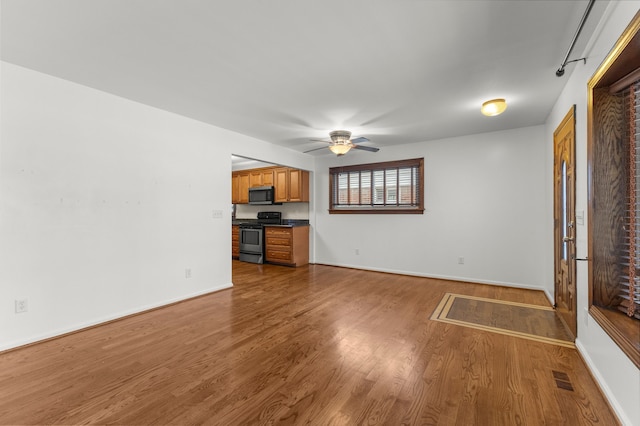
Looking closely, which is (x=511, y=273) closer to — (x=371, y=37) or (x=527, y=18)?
(x=527, y=18)

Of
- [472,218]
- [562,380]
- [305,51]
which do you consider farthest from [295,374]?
[472,218]

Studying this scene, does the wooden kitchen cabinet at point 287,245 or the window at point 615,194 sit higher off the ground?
the window at point 615,194

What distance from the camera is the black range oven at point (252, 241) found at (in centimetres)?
658

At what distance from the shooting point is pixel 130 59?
2385 millimetres

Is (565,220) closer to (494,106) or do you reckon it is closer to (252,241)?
(494,106)

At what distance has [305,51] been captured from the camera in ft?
7.42

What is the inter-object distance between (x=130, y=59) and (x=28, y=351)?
2634mm

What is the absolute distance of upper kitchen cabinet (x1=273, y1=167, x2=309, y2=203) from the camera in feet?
20.9

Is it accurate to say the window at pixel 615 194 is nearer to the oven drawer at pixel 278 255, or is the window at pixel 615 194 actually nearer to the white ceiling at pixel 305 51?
the white ceiling at pixel 305 51

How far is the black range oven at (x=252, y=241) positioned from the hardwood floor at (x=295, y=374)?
322 cm

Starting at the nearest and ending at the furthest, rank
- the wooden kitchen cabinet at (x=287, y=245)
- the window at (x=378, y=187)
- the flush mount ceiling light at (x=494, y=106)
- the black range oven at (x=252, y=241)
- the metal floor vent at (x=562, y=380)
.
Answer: the metal floor vent at (x=562, y=380) < the flush mount ceiling light at (x=494, y=106) < the window at (x=378, y=187) < the wooden kitchen cabinet at (x=287, y=245) < the black range oven at (x=252, y=241)

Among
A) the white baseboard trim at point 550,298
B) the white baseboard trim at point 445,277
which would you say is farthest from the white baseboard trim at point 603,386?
the white baseboard trim at point 445,277

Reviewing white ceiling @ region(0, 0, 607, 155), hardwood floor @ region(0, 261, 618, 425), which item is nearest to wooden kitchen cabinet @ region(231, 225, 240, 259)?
hardwood floor @ region(0, 261, 618, 425)

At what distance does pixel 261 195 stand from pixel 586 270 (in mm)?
5964
